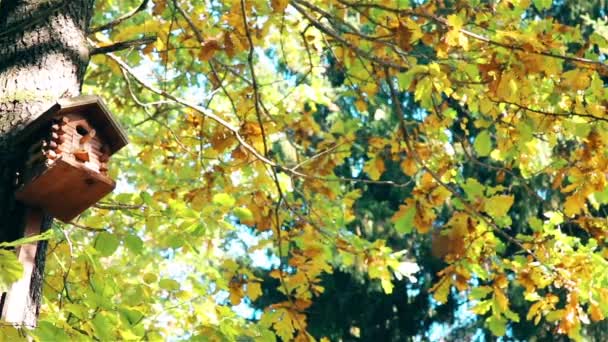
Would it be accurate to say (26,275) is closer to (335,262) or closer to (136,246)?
(136,246)

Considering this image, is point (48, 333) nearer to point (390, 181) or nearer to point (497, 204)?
point (497, 204)

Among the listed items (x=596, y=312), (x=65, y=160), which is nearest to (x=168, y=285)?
(x=65, y=160)

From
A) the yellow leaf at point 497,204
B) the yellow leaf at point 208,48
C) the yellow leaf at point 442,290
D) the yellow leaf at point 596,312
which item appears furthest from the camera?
the yellow leaf at point 596,312

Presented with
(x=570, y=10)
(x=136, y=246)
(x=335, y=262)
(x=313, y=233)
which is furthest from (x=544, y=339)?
(x=136, y=246)

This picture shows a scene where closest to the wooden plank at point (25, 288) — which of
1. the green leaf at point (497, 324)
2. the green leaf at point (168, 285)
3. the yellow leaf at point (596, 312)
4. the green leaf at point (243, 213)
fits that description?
the green leaf at point (168, 285)

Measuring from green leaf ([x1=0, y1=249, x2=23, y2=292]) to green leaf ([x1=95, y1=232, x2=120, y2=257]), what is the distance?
79 centimetres

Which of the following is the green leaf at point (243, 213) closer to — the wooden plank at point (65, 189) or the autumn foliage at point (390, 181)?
the autumn foliage at point (390, 181)

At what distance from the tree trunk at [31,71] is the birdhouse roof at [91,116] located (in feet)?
0.21

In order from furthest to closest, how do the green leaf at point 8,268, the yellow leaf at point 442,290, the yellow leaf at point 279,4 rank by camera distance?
the yellow leaf at point 442,290, the yellow leaf at point 279,4, the green leaf at point 8,268

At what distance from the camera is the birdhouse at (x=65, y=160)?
8.48 feet

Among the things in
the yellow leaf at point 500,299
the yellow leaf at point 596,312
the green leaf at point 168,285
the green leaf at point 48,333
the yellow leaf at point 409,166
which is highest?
the yellow leaf at point 409,166

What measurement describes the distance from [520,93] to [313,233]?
1050 millimetres

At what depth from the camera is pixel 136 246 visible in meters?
3.02

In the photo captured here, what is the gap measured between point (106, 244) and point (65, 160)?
18.2 inches
